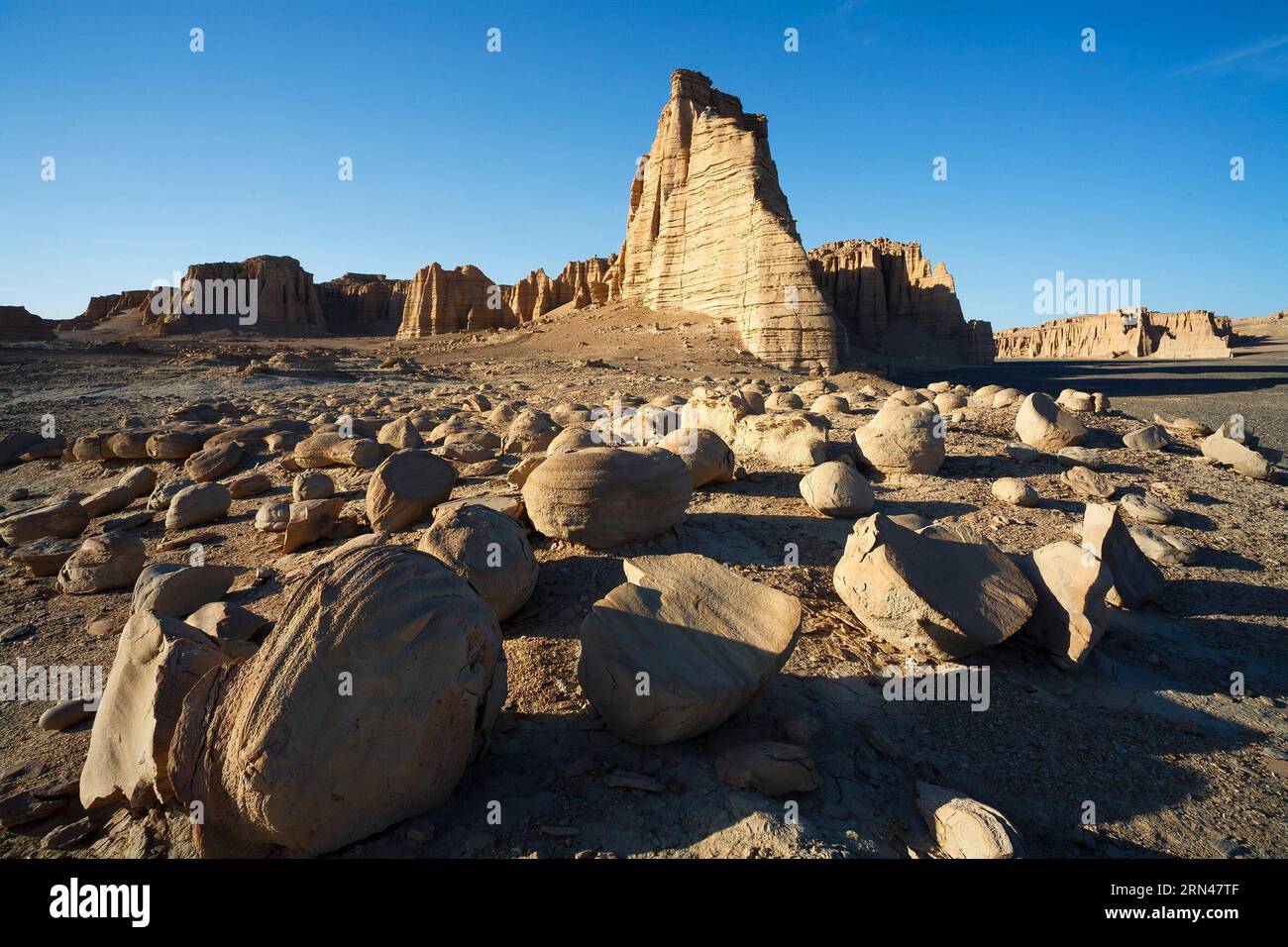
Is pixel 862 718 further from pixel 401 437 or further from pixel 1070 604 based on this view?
pixel 401 437

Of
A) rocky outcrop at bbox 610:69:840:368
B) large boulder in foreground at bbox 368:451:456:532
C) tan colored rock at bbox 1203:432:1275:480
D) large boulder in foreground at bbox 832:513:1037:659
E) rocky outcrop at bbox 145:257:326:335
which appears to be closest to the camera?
large boulder in foreground at bbox 832:513:1037:659

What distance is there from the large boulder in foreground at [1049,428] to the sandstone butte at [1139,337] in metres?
49.8

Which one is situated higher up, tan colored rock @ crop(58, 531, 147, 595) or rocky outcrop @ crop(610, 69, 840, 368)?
rocky outcrop @ crop(610, 69, 840, 368)

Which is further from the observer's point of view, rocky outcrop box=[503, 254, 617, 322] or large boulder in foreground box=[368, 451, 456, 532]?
rocky outcrop box=[503, 254, 617, 322]

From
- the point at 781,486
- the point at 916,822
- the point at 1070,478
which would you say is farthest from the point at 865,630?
the point at 1070,478

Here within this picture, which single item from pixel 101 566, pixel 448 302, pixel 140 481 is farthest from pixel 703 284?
pixel 448 302

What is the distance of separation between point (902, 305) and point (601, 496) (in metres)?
41.3

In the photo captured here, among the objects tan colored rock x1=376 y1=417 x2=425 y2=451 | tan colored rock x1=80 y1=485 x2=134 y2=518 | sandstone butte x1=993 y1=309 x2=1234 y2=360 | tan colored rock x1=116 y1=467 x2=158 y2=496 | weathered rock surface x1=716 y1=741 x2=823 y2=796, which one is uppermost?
sandstone butte x1=993 y1=309 x2=1234 y2=360

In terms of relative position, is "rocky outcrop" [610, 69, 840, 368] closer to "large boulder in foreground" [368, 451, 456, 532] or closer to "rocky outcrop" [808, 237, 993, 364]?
"rocky outcrop" [808, 237, 993, 364]

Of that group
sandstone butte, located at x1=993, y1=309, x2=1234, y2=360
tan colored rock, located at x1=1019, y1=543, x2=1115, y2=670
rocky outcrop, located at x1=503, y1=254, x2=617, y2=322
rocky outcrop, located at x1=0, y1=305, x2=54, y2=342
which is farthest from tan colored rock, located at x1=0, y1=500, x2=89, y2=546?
sandstone butte, located at x1=993, y1=309, x2=1234, y2=360

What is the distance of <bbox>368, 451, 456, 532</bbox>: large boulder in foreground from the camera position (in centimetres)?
408

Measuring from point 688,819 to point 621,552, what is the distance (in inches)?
76.7

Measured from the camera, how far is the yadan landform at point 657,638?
1.86 m

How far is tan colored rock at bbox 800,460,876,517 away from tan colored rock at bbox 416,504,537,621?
234 centimetres
